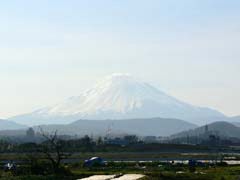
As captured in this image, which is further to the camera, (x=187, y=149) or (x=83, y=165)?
(x=187, y=149)

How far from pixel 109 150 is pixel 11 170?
4911cm

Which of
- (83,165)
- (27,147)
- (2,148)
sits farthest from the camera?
(2,148)

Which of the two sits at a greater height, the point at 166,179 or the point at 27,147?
the point at 27,147

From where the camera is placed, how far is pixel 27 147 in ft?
265

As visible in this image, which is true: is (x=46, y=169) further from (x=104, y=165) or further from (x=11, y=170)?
(x=104, y=165)

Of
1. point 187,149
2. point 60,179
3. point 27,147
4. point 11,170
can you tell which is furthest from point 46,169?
point 187,149

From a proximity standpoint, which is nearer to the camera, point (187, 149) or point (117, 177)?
point (117, 177)

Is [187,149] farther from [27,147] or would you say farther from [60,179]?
[60,179]

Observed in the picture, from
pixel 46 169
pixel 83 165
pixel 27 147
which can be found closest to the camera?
pixel 46 169

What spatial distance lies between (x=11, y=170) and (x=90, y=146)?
1961 inches

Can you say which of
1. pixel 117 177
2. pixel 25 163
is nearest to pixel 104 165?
pixel 25 163

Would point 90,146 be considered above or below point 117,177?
above

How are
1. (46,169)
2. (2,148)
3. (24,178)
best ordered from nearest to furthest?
(24,178)
(46,169)
(2,148)

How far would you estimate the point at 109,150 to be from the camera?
288ft
